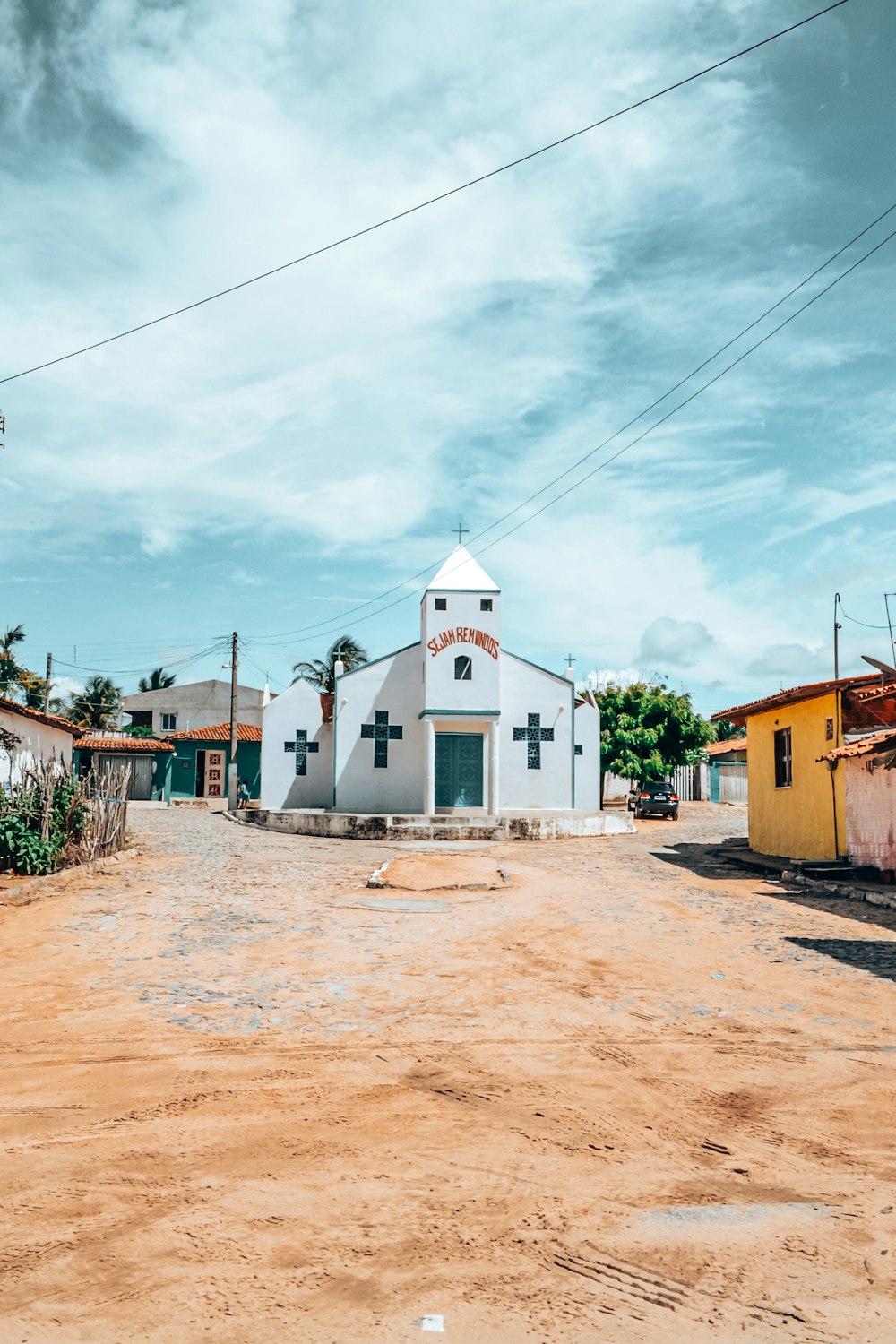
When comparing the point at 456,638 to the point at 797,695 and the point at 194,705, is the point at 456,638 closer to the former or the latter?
the point at 797,695

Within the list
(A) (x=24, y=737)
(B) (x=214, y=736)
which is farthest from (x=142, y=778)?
(A) (x=24, y=737)

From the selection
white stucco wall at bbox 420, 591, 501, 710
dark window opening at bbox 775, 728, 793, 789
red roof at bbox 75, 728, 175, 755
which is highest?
white stucco wall at bbox 420, 591, 501, 710

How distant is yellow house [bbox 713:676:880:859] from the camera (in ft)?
56.2

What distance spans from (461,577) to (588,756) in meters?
7.10

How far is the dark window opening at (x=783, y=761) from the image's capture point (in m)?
19.5

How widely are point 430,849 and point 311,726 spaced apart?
34.6ft

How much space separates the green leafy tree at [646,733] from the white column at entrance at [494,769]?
452 inches

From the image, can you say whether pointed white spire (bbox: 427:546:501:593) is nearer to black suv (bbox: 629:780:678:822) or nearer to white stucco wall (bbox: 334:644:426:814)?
white stucco wall (bbox: 334:644:426:814)

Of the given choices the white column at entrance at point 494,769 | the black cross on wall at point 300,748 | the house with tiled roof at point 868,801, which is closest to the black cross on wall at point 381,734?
the black cross on wall at point 300,748

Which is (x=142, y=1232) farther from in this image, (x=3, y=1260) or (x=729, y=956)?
A: (x=729, y=956)

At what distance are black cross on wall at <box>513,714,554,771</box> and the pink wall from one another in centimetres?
1357

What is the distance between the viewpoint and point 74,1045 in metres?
6.20

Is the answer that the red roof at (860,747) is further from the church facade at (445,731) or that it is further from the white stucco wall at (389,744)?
the white stucco wall at (389,744)

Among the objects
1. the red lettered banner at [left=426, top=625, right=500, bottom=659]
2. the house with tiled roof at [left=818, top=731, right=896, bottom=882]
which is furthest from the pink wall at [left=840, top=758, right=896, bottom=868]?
the red lettered banner at [left=426, top=625, right=500, bottom=659]
